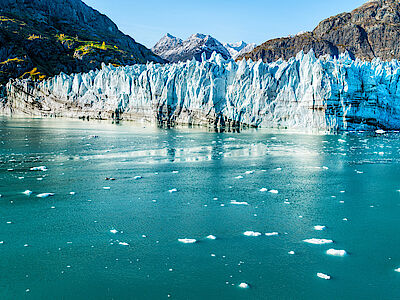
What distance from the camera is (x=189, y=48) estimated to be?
15462 centimetres

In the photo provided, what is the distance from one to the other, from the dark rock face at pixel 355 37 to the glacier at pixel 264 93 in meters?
88.6

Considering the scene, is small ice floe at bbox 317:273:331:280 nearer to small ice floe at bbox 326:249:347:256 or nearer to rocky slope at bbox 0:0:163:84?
small ice floe at bbox 326:249:347:256

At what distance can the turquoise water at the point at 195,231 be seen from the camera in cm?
457

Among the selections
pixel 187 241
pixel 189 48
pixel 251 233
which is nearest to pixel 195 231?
pixel 187 241

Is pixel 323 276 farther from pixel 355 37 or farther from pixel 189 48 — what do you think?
pixel 189 48

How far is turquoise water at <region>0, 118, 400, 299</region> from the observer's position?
4.57 metres

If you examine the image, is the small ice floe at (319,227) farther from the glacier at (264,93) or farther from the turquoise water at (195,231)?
the glacier at (264,93)

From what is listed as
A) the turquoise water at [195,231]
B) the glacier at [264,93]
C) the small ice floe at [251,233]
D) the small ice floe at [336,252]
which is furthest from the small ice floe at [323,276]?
the glacier at [264,93]

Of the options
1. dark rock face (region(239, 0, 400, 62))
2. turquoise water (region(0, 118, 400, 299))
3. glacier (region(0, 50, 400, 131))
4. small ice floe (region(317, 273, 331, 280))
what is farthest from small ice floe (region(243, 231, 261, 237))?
dark rock face (region(239, 0, 400, 62))

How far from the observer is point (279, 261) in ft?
17.1

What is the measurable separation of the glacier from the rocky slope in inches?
1638

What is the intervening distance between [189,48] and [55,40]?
241ft

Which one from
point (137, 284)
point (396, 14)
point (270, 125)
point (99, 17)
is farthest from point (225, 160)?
point (396, 14)

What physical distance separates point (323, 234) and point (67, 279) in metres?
4.46
